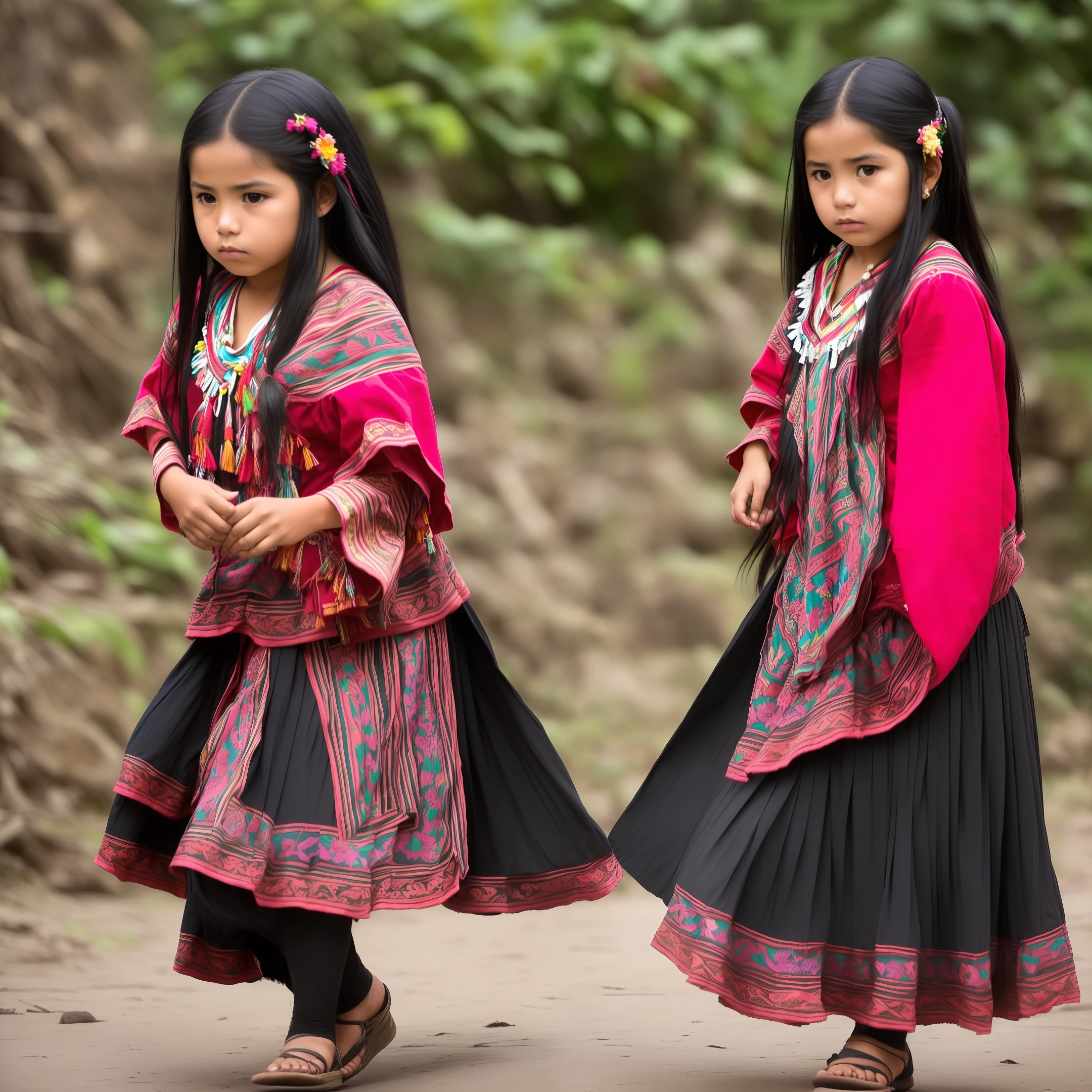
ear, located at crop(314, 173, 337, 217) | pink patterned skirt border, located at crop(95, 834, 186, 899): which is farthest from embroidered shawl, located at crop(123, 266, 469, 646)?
pink patterned skirt border, located at crop(95, 834, 186, 899)

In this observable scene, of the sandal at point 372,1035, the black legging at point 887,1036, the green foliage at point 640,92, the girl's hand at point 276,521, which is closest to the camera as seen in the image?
the girl's hand at point 276,521

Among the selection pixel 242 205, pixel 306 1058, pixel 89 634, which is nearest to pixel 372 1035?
pixel 306 1058

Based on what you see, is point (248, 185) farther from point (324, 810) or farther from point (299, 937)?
point (299, 937)

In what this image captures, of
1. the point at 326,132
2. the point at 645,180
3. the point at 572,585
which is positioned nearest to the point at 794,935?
the point at 326,132

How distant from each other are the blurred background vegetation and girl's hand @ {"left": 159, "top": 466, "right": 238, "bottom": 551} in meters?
3.13

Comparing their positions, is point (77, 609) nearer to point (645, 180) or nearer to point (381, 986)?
point (381, 986)

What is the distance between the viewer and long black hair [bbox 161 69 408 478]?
295cm

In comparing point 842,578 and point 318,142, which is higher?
point 318,142

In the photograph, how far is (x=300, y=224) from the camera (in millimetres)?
3000

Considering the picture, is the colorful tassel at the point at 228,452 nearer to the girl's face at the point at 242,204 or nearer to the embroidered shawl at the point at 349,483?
the embroidered shawl at the point at 349,483

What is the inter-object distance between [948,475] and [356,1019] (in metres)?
1.64

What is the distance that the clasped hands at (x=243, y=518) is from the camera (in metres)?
2.82

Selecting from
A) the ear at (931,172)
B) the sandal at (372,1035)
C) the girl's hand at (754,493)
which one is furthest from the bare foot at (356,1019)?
the ear at (931,172)

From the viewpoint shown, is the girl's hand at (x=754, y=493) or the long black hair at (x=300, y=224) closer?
the long black hair at (x=300, y=224)
